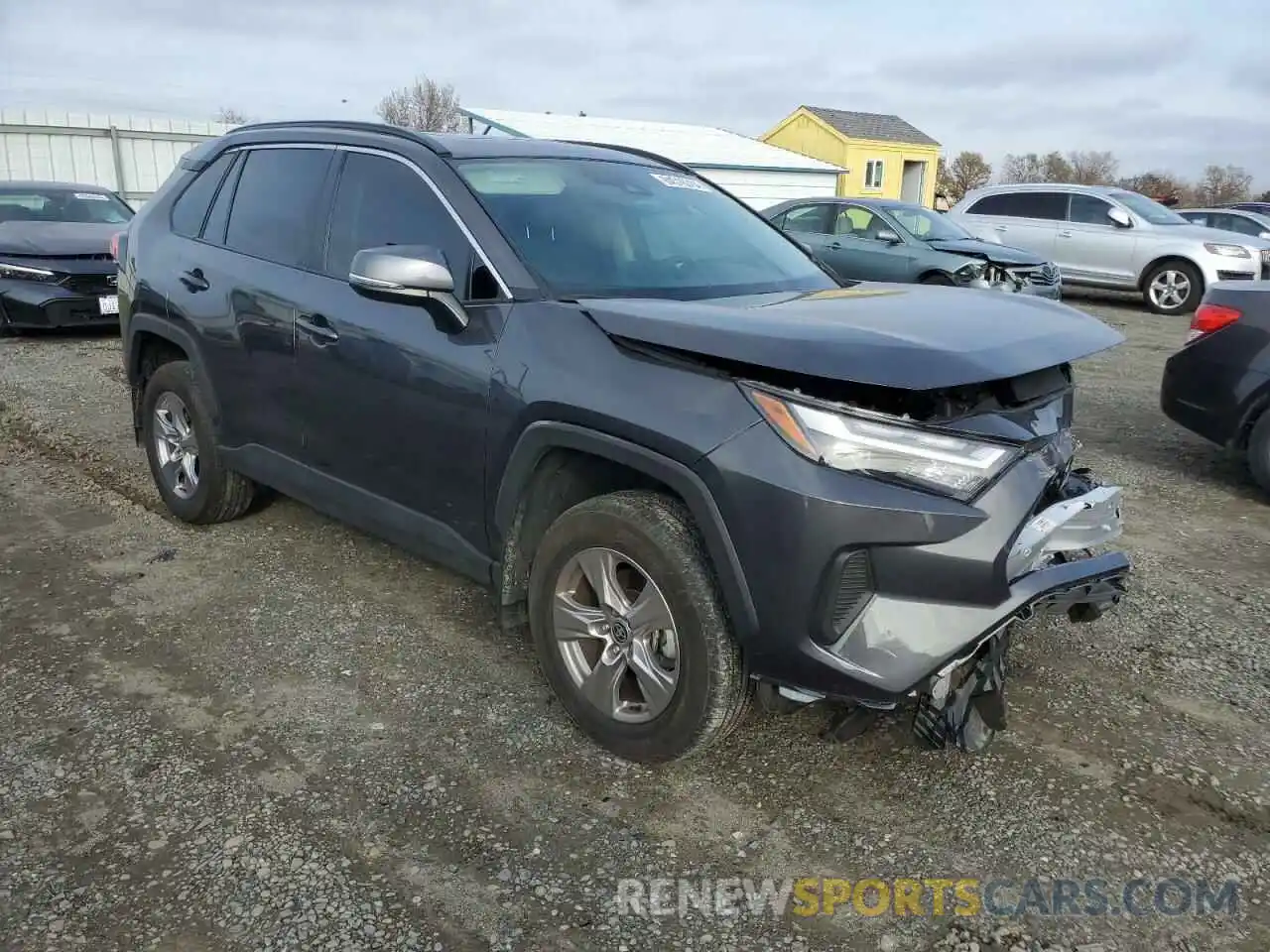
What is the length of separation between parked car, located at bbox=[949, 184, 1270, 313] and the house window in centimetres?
2770

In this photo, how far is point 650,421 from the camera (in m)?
2.61

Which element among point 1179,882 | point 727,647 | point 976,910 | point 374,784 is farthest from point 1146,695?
point 374,784

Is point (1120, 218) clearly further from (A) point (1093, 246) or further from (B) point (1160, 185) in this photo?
(B) point (1160, 185)

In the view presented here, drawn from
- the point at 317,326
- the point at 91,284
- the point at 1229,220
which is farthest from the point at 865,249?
the point at 1229,220

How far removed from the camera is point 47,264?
9766mm

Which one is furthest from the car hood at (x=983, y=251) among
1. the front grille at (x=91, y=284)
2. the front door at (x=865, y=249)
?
the front grille at (x=91, y=284)

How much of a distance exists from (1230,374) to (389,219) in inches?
183

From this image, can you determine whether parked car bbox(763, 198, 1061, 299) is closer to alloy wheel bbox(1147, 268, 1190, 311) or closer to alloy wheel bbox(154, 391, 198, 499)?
alloy wheel bbox(1147, 268, 1190, 311)

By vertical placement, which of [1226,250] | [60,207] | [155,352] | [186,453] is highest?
[60,207]

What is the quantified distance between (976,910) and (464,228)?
2.46 metres

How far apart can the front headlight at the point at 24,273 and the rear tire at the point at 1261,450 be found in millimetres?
10156

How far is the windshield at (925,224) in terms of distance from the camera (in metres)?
12.2

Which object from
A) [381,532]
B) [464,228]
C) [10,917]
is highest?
[464,228]

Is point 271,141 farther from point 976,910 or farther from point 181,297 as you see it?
point 976,910
